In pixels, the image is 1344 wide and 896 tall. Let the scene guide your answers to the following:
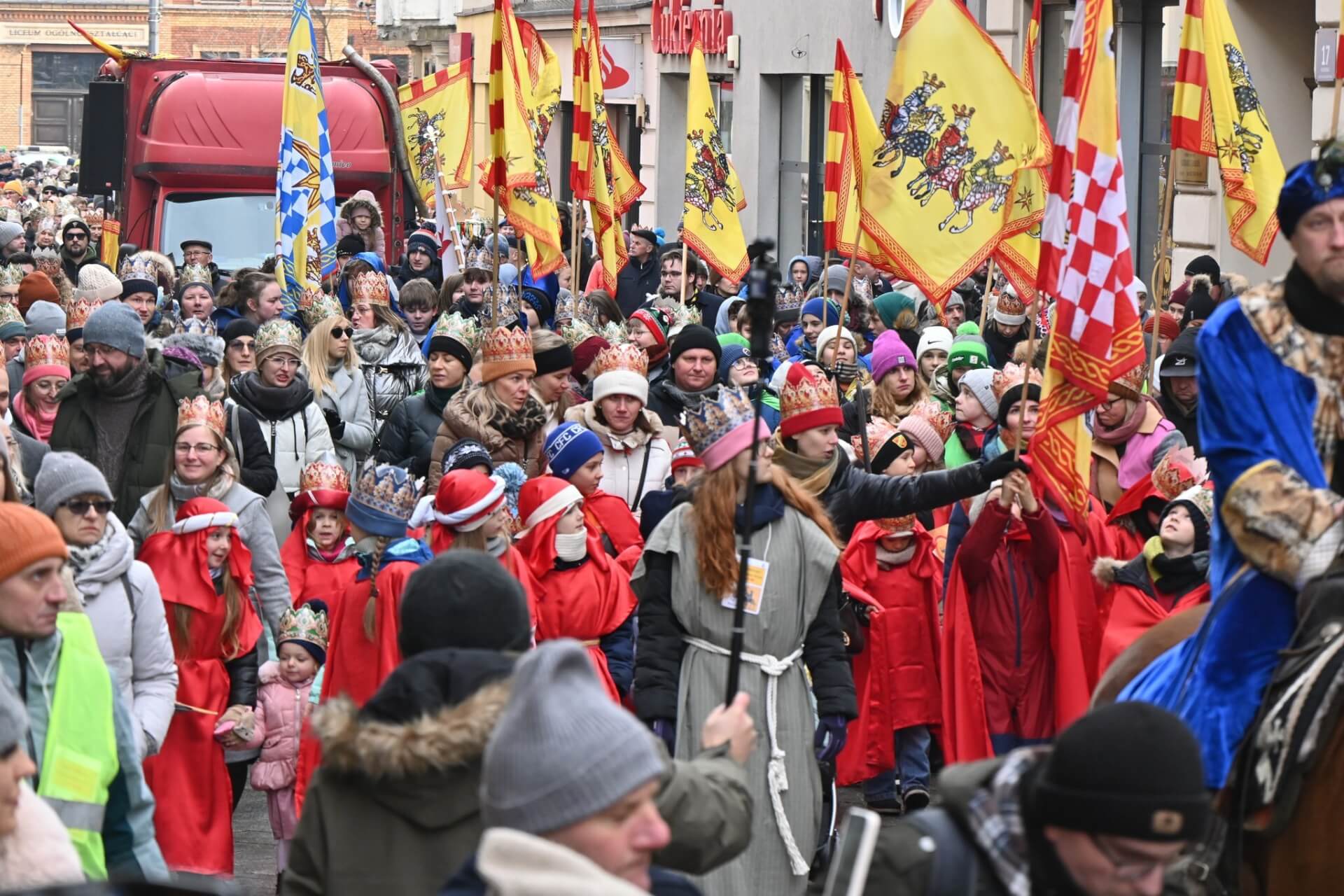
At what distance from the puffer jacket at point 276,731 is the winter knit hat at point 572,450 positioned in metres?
1.15

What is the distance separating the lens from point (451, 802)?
3869 millimetres

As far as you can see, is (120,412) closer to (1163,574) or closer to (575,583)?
(575,583)

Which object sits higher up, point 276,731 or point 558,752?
point 558,752

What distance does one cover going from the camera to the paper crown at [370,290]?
13633mm

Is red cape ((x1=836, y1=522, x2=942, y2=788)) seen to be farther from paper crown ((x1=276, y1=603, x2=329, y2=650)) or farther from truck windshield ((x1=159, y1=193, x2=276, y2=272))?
truck windshield ((x1=159, y1=193, x2=276, y2=272))

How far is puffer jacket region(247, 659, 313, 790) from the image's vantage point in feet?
25.6

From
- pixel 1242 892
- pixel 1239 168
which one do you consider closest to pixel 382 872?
pixel 1242 892

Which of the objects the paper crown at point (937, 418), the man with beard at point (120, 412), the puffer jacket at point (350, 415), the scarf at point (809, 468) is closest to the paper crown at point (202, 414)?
the man with beard at point (120, 412)

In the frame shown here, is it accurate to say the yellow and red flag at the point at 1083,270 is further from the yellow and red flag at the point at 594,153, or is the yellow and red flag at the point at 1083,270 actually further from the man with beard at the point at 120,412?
the yellow and red flag at the point at 594,153

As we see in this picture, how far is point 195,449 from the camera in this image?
8148 millimetres

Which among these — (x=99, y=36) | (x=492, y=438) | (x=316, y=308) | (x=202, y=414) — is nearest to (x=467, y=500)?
(x=202, y=414)

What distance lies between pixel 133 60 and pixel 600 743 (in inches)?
728

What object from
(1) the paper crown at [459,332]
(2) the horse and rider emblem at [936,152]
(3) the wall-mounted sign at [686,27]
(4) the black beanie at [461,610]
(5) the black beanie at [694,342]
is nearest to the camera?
(4) the black beanie at [461,610]

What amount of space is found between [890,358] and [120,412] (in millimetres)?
3688
